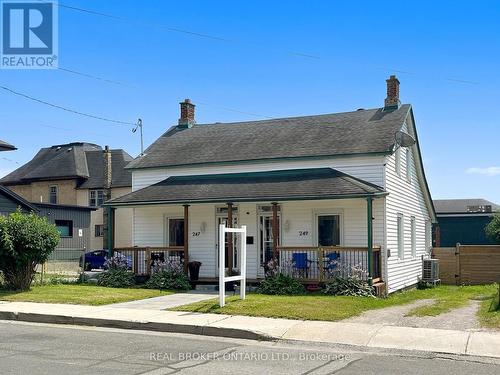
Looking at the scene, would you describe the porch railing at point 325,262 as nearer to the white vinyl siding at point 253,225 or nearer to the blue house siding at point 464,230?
the white vinyl siding at point 253,225

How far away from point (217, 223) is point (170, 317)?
8.53 m

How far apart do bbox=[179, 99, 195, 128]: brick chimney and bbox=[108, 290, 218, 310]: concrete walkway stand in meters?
9.95

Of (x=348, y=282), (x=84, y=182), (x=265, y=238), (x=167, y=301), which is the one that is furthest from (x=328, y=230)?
(x=84, y=182)

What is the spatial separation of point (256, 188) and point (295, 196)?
6.39 ft

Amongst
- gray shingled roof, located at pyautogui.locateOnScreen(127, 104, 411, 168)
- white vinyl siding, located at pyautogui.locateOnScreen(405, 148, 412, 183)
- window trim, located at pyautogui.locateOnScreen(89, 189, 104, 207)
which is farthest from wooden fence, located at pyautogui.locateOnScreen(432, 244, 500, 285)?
window trim, located at pyautogui.locateOnScreen(89, 189, 104, 207)

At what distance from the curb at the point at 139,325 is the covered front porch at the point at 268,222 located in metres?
6.71

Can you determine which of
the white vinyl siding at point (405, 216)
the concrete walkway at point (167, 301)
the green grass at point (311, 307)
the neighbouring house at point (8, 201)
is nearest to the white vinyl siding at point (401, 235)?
the white vinyl siding at point (405, 216)

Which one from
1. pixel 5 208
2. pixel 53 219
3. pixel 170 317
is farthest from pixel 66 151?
pixel 170 317

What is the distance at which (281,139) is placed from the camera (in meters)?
22.7

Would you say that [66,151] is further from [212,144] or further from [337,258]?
[337,258]

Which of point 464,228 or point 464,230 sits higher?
point 464,228

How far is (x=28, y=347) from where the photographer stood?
993 centimetres

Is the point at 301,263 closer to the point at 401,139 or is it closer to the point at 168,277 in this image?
the point at 168,277

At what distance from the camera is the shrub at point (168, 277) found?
19.7 meters
